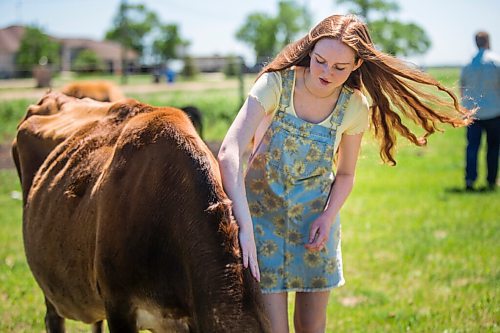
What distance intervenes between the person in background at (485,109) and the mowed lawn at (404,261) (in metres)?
0.50

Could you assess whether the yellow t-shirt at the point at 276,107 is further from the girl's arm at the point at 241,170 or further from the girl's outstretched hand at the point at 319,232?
the girl's outstretched hand at the point at 319,232

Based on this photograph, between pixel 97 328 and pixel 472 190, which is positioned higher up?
pixel 97 328

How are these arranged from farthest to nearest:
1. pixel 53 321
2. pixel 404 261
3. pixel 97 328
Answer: pixel 404 261 < pixel 53 321 < pixel 97 328

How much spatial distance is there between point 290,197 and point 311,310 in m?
0.64

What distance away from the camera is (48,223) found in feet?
14.1

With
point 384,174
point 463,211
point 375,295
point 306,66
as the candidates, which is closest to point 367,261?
point 375,295

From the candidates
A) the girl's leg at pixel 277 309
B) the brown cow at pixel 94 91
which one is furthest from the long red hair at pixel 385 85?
the brown cow at pixel 94 91

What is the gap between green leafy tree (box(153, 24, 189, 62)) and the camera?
9827cm

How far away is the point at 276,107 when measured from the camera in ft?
11.3

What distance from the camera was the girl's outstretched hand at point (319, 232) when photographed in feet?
11.2

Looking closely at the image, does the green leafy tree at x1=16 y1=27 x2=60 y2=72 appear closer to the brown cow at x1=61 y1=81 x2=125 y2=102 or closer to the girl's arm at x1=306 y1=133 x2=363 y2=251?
the brown cow at x1=61 y1=81 x2=125 y2=102

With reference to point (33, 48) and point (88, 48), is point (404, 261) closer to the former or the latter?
point (33, 48)

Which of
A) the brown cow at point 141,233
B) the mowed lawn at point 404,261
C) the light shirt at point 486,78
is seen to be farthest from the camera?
the light shirt at point 486,78

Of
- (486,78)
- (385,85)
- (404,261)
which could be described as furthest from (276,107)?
(486,78)
